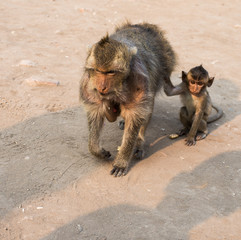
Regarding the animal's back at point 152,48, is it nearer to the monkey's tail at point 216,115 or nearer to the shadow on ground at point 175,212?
the monkey's tail at point 216,115

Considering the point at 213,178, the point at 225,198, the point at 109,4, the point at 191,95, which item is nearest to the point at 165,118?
the point at 191,95

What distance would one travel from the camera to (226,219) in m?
4.45

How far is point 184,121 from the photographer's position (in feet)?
20.8

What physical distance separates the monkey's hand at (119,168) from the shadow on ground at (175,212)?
658 mm

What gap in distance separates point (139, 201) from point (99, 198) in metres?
0.51

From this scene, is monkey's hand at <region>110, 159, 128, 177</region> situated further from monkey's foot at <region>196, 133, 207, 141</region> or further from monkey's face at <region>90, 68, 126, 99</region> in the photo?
monkey's foot at <region>196, 133, 207, 141</region>

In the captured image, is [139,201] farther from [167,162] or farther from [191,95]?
[191,95]

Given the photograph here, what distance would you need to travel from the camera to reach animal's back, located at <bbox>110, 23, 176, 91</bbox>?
17.9ft

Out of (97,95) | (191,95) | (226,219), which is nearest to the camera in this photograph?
(226,219)

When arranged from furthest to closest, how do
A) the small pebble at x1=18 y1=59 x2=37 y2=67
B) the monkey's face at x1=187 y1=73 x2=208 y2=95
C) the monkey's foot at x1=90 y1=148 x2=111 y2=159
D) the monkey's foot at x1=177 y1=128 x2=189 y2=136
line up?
the small pebble at x1=18 y1=59 x2=37 y2=67
the monkey's foot at x1=177 y1=128 x2=189 y2=136
the monkey's face at x1=187 y1=73 x2=208 y2=95
the monkey's foot at x1=90 y1=148 x2=111 y2=159

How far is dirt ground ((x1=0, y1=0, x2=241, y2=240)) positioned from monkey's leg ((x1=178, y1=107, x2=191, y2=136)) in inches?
9.9

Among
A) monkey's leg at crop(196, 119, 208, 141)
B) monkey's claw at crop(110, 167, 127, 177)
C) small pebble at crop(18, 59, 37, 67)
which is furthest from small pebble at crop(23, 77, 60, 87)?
monkey's leg at crop(196, 119, 208, 141)

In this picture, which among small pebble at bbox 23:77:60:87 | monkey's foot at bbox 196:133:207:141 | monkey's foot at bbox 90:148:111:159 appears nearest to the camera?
monkey's foot at bbox 90:148:111:159

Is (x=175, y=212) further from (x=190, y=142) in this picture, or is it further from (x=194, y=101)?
(x=194, y=101)
